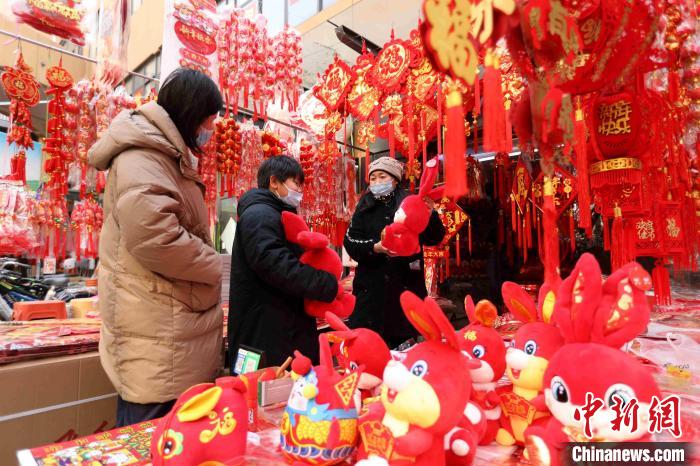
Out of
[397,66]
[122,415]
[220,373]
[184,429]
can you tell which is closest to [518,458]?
[184,429]

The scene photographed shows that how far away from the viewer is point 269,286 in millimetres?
1430

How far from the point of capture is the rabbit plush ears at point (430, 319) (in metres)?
0.67

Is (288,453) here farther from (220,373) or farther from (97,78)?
(97,78)

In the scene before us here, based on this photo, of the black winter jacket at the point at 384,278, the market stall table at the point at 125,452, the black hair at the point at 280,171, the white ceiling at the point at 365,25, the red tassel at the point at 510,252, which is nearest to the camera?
the market stall table at the point at 125,452

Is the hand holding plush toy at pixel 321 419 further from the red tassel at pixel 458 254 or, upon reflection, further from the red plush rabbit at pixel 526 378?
the red tassel at pixel 458 254

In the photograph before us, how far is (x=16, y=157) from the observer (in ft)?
9.27

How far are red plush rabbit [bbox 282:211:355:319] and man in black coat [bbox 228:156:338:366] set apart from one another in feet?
0.11

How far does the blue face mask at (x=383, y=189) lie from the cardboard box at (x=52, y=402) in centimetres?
141

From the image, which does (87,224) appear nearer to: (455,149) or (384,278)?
(384,278)

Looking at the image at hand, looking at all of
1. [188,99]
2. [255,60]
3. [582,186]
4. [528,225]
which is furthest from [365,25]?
[582,186]

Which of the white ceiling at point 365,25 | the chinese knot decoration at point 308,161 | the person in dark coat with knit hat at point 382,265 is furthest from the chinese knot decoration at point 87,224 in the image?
the person in dark coat with knit hat at point 382,265

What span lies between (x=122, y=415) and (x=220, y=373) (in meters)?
0.31

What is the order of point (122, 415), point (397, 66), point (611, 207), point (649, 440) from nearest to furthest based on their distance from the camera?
1. point (649, 440)
2. point (122, 415)
3. point (611, 207)
4. point (397, 66)

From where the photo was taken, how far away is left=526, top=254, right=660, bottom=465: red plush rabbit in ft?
2.02
